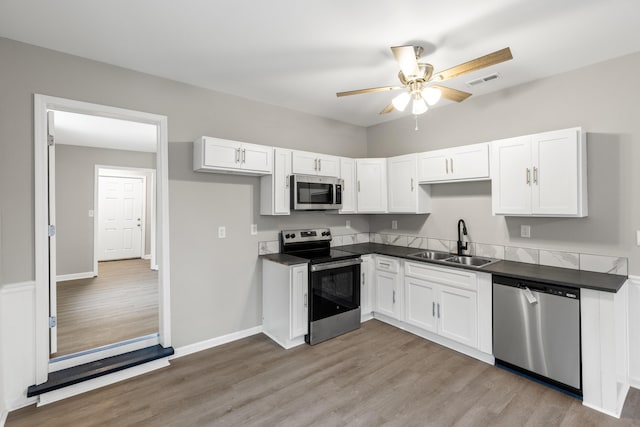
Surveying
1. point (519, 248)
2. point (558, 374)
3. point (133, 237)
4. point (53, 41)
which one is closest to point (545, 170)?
point (519, 248)

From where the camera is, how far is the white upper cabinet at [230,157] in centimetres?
289

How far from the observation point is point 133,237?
786 centimetres

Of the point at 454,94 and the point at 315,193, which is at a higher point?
the point at 454,94

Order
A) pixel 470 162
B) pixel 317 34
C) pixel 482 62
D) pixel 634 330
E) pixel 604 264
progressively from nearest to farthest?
pixel 482 62 → pixel 317 34 → pixel 634 330 → pixel 604 264 → pixel 470 162

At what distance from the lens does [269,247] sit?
362 cm

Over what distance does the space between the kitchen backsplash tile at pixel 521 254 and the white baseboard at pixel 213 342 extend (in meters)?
2.82

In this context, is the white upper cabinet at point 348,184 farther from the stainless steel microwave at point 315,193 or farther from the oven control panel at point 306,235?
the oven control panel at point 306,235

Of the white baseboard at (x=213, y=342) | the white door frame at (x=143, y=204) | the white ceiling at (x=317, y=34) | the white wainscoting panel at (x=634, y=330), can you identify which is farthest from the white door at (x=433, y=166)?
the white door frame at (x=143, y=204)

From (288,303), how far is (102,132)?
4.43 metres

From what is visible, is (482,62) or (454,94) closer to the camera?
(482,62)

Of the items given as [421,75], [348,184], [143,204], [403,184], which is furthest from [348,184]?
[143,204]

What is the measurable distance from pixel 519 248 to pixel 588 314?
3.16 ft

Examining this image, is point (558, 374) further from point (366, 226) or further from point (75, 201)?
point (75, 201)

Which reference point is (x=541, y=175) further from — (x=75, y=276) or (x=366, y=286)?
(x=75, y=276)
